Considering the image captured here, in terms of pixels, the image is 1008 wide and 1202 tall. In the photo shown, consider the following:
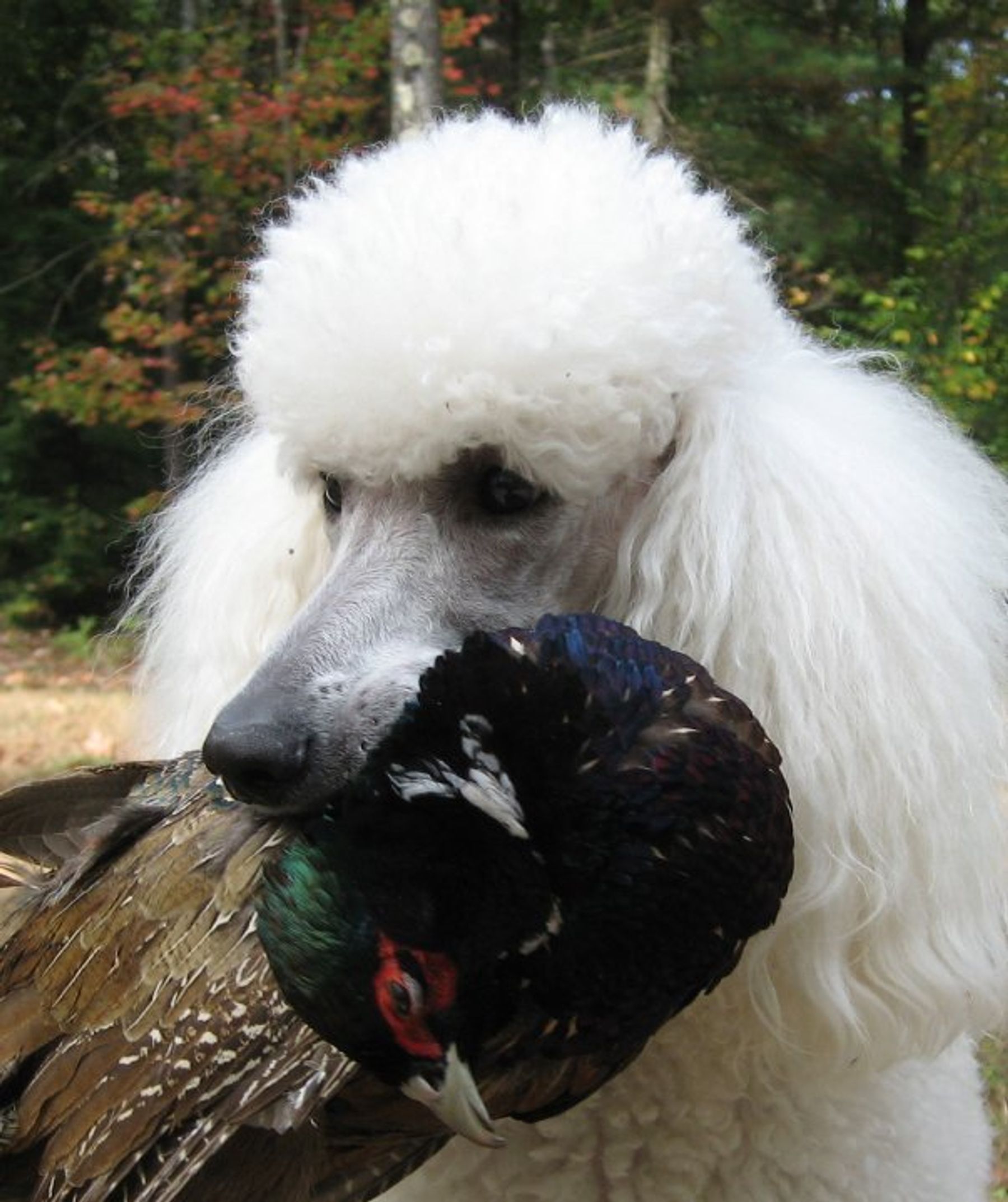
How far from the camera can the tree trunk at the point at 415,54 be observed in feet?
16.9

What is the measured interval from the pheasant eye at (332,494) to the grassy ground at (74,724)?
0.88 meters

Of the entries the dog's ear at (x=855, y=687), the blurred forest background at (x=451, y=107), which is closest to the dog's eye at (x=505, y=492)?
the dog's ear at (x=855, y=687)

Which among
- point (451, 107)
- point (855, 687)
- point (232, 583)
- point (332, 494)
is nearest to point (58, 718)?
point (451, 107)

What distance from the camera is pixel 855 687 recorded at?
1.43 metres

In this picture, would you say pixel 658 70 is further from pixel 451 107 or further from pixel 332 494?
pixel 332 494

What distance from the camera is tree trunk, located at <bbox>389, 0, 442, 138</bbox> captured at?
16.9 feet

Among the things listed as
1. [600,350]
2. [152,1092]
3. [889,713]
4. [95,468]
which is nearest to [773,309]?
[600,350]

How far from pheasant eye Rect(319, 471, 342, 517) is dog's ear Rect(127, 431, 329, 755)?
26mm

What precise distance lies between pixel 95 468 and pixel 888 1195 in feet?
36.6

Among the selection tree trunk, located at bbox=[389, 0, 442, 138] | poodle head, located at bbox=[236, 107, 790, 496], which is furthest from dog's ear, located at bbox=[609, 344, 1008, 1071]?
tree trunk, located at bbox=[389, 0, 442, 138]

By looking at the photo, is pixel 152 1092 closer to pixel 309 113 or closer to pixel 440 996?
pixel 440 996

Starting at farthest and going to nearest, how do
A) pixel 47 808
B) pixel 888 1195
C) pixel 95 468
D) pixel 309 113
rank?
pixel 95 468, pixel 309 113, pixel 47 808, pixel 888 1195

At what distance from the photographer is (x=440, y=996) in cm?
101

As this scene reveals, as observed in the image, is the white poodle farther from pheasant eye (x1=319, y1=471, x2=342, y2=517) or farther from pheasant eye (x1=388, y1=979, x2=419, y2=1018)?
pheasant eye (x1=388, y1=979, x2=419, y2=1018)
